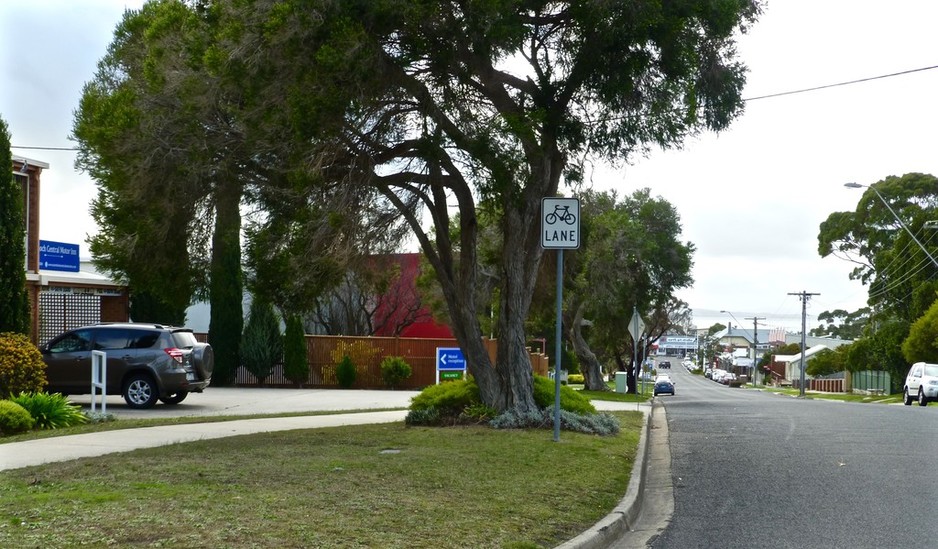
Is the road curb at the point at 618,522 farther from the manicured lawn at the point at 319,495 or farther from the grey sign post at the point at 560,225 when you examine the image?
the grey sign post at the point at 560,225

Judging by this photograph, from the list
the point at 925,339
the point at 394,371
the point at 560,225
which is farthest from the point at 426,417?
the point at 925,339

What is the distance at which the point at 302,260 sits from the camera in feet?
53.6

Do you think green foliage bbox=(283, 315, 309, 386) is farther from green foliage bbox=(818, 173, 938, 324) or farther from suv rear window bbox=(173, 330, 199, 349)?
green foliage bbox=(818, 173, 938, 324)

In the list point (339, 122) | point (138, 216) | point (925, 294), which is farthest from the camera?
point (925, 294)

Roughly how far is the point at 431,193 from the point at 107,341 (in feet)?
28.9

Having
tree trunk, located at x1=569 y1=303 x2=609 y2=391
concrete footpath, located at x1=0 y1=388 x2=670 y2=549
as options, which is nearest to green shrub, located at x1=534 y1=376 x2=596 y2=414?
concrete footpath, located at x1=0 y1=388 x2=670 y2=549

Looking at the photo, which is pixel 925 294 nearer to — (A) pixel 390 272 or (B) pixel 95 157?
(A) pixel 390 272

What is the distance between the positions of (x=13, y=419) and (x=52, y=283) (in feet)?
42.2

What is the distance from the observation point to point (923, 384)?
34.8m

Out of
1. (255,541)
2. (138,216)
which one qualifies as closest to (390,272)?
(138,216)

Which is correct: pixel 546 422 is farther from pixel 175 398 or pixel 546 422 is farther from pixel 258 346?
pixel 258 346

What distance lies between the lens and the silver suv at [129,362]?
2114 cm

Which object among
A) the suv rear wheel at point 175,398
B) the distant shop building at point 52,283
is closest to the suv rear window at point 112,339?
the suv rear wheel at point 175,398

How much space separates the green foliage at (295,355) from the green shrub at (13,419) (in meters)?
19.8
